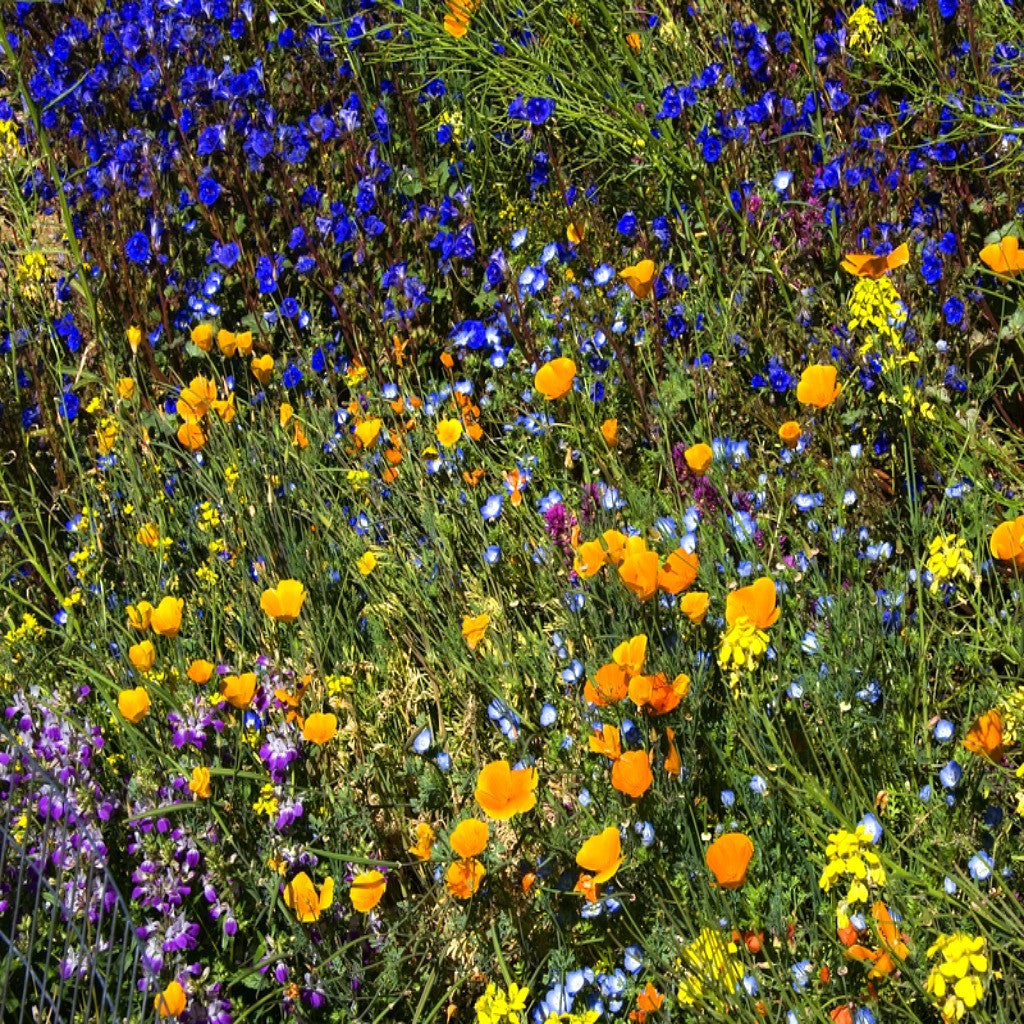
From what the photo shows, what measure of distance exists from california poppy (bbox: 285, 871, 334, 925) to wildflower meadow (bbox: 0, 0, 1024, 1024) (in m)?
0.01

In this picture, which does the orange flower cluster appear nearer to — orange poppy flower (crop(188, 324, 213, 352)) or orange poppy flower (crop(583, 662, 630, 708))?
orange poppy flower (crop(583, 662, 630, 708))

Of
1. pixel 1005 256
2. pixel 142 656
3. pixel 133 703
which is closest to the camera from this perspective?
pixel 133 703

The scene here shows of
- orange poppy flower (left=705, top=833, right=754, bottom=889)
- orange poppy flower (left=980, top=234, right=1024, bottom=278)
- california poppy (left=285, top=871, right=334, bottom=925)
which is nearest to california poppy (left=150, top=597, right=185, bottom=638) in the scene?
california poppy (left=285, top=871, right=334, bottom=925)

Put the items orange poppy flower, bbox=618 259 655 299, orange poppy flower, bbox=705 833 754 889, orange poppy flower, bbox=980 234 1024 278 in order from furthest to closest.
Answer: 1. orange poppy flower, bbox=618 259 655 299
2. orange poppy flower, bbox=980 234 1024 278
3. orange poppy flower, bbox=705 833 754 889

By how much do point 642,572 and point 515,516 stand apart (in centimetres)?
101

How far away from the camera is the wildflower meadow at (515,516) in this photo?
196 cm

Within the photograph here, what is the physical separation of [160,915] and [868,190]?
2392 mm

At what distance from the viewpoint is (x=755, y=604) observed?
1.78 m

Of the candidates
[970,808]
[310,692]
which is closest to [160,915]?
[310,692]

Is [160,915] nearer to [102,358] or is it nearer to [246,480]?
[246,480]

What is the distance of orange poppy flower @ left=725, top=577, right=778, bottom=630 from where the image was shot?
1.77m

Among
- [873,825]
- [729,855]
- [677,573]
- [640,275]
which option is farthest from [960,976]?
[640,275]

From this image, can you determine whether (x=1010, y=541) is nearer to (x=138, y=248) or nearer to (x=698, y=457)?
(x=698, y=457)

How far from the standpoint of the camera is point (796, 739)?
2197 millimetres
